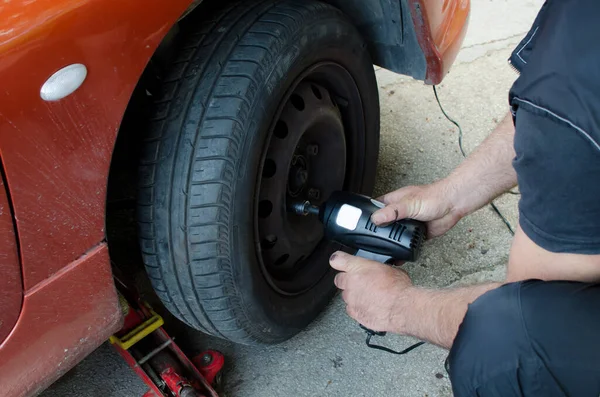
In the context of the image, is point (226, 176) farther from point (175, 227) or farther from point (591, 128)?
point (591, 128)

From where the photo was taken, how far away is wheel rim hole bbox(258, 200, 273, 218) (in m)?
1.59

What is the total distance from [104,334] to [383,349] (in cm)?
93

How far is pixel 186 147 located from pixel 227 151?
0.09 meters

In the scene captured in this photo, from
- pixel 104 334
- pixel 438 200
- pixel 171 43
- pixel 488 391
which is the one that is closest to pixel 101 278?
pixel 104 334

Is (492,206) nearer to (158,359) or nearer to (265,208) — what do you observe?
(265,208)

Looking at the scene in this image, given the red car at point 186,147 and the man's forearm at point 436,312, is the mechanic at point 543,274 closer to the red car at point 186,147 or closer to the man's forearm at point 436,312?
the man's forearm at point 436,312

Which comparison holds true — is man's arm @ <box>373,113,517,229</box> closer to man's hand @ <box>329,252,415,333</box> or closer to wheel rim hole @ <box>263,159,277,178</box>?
man's hand @ <box>329,252,415,333</box>

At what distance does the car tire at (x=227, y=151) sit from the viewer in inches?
51.1

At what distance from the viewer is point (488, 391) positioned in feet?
3.85

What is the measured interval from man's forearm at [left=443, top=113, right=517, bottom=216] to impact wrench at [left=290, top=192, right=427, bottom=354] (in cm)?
14

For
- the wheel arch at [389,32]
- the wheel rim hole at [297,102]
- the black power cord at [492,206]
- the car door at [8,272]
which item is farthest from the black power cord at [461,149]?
the car door at [8,272]

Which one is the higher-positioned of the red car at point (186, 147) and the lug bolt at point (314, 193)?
the red car at point (186, 147)

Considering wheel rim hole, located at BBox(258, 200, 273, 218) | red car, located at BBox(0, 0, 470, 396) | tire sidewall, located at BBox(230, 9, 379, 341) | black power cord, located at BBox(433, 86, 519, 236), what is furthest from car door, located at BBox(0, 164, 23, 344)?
black power cord, located at BBox(433, 86, 519, 236)

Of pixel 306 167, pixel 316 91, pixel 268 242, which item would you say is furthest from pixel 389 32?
pixel 268 242
